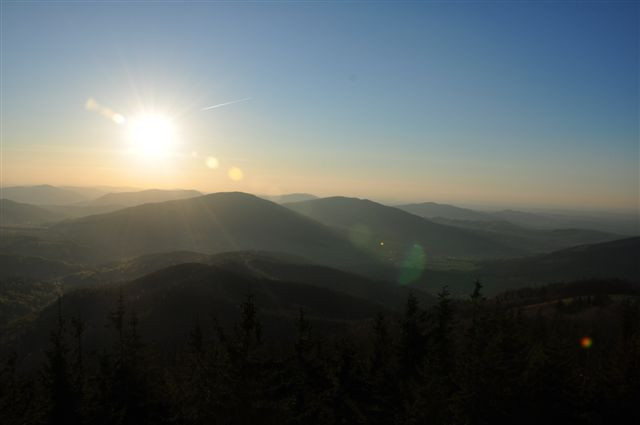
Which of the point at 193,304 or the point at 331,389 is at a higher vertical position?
the point at 331,389

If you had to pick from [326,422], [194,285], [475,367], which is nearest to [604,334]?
[475,367]

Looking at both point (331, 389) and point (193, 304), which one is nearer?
point (331, 389)

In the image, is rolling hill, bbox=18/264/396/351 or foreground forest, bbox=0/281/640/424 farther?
rolling hill, bbox=18/264/396/351

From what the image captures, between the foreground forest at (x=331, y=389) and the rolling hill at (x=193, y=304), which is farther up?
the foreground forest at (x=331, y=389)

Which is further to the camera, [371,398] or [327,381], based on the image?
[327,381]

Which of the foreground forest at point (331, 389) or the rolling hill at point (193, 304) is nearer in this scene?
the foreground forest at point (331, 389)

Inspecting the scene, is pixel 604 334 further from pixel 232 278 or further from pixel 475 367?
pixel 232 278

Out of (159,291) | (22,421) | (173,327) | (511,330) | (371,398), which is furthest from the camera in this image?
(159,291)

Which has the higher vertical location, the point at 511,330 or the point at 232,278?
the point at 511,330

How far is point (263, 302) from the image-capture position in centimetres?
14162

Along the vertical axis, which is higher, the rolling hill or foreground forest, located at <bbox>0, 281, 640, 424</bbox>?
foreground forest, located at <bbox>0, 281, 640, 424</bbox>

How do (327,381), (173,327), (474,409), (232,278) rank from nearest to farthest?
1. (474,409)
2. (327,381)
3. (173,327)
4. (232,278)

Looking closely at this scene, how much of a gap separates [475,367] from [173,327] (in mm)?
105517

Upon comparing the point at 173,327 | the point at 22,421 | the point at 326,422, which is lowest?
the point at 173,327
